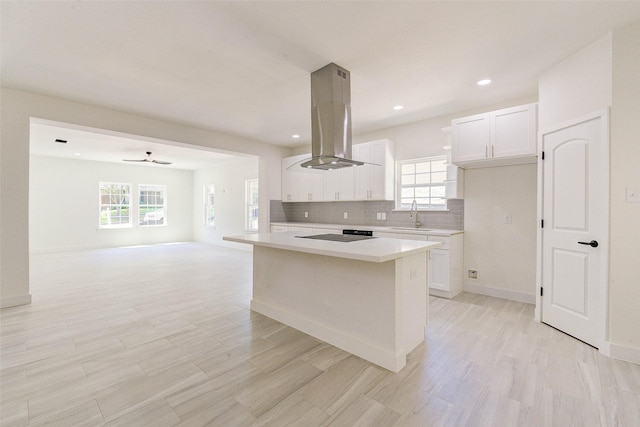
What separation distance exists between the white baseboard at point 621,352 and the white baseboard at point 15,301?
19.9 ft

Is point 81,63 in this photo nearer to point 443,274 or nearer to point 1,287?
point 1,287

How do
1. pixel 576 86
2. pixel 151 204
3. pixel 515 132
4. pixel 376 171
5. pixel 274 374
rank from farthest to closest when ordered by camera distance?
pixel 151 204, pixel 376 171, pixel 515 132, pixel 576 86, pixel 274 374

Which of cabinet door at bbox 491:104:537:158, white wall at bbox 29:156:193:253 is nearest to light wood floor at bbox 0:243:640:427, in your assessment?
cabinet door at bbox 491:104:537:158

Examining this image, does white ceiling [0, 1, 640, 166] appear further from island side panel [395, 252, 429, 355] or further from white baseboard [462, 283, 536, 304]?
white baseboard [462, 283, 536, 304]

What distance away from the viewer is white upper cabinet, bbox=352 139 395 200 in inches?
188

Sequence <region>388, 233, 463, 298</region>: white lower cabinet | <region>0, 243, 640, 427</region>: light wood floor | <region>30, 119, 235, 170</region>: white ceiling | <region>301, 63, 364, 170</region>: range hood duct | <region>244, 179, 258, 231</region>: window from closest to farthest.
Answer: <region>0, 243, 640, 427</region>: light wood floor, <region>301, 63, 364, 170</region>: range hood duct, <region>388, 233, 463, 298</region>: white lower cabinet, <region>30, 119, 235, 170</region>: white ceiling, <region>244, 179, 258, 231</region>: window

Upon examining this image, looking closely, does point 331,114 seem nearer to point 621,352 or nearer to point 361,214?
point 361,214

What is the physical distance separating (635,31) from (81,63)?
16.0 feet

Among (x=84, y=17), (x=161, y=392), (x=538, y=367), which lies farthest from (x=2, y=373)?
(x=538, y=367)

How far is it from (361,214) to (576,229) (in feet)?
10.7

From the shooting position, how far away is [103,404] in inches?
68.8

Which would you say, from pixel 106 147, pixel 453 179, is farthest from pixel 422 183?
pixel 106 147

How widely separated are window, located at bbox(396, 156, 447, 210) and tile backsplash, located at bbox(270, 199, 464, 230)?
0.14m

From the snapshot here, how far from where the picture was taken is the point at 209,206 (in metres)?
9.64
